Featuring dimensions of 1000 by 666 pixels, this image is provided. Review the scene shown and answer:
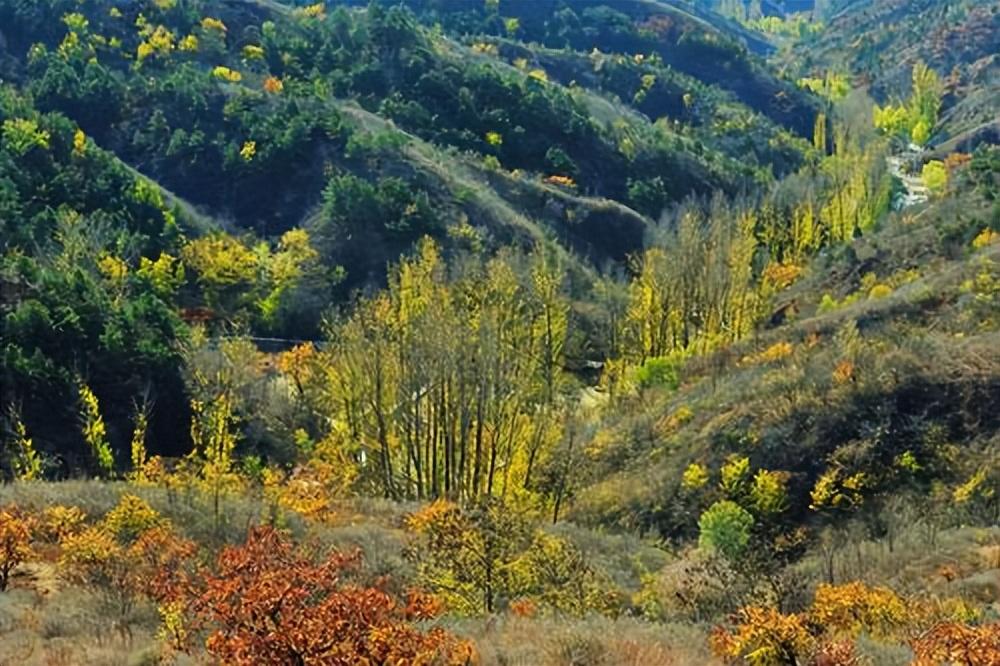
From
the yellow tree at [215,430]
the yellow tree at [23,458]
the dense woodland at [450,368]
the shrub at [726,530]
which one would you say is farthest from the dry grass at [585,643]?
the yellow tree at [23,458]

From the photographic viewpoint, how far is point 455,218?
245ft

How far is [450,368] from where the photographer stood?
38.2 meters

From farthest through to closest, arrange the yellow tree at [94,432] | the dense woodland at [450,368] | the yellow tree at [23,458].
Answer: the yellow tree at [94,432]
the yellow tree at [23,458]
the dense woodland at [450,368]

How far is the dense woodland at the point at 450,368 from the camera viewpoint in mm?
17141

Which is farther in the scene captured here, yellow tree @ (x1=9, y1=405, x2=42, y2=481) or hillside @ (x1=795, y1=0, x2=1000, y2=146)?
hillside @ (x1=795, y1=0, x2=1000, y2=146)

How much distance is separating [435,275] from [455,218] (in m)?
20.2

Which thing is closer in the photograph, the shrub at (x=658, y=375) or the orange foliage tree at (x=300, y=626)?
the orange foliage tree at (x=300, y=626)

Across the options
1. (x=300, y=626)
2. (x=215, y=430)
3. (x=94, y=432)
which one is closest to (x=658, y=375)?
(x=215, y=430)

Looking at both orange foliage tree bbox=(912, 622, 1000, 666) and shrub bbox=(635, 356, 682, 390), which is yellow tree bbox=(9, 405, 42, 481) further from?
orange foliage tree bbox=(912, 622, 1000, 666)

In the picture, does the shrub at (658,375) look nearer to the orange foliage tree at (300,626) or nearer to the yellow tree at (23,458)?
the yellow tree at (23,458)

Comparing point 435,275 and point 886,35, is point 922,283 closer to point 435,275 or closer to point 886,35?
point 435,275

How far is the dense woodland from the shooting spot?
17141mm

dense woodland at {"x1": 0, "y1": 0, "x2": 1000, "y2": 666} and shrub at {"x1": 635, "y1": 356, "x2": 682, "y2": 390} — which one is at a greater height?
dense woodland at {"x1": 0, "y1": 0, "x2": 1000, "y2": 666}

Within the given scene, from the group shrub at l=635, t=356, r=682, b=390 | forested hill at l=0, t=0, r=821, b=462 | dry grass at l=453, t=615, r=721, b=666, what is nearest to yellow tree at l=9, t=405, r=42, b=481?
forested hill at l=0, t=0, r=821, b=462
